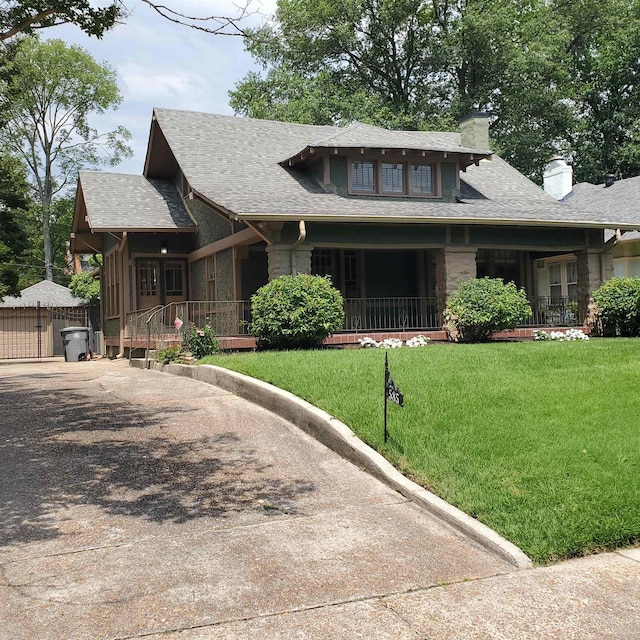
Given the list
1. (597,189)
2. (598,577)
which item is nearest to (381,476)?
(598,577)

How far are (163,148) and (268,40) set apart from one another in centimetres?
1429

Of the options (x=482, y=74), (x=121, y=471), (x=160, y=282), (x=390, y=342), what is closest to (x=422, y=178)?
(x=390, y=342)

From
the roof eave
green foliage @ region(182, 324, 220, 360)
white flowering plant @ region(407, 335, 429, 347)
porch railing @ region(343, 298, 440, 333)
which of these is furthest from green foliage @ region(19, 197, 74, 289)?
white flowering plant @ region(407, 335, 429, 347)

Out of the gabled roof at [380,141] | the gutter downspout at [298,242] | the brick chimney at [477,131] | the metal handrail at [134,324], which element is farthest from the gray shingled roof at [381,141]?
the metal handrail at [134,324]

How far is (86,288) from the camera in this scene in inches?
1187

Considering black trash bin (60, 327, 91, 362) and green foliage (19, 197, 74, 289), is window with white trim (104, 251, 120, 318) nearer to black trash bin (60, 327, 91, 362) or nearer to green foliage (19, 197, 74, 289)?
black trash bin (60, 327, 91, 362)

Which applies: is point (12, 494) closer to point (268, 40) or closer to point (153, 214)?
point (268, 40)

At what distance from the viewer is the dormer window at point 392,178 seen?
59.2 feet

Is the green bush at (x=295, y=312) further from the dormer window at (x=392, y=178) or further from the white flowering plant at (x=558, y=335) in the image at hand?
the white flowering plant at (x=558, y=335)

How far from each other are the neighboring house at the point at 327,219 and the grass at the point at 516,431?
19.0 feet

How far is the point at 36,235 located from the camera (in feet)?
150

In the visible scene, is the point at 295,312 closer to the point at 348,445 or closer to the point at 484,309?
the point at 484,309

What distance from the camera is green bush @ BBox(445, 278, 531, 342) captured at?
619 inches

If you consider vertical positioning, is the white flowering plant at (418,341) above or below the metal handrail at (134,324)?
below
